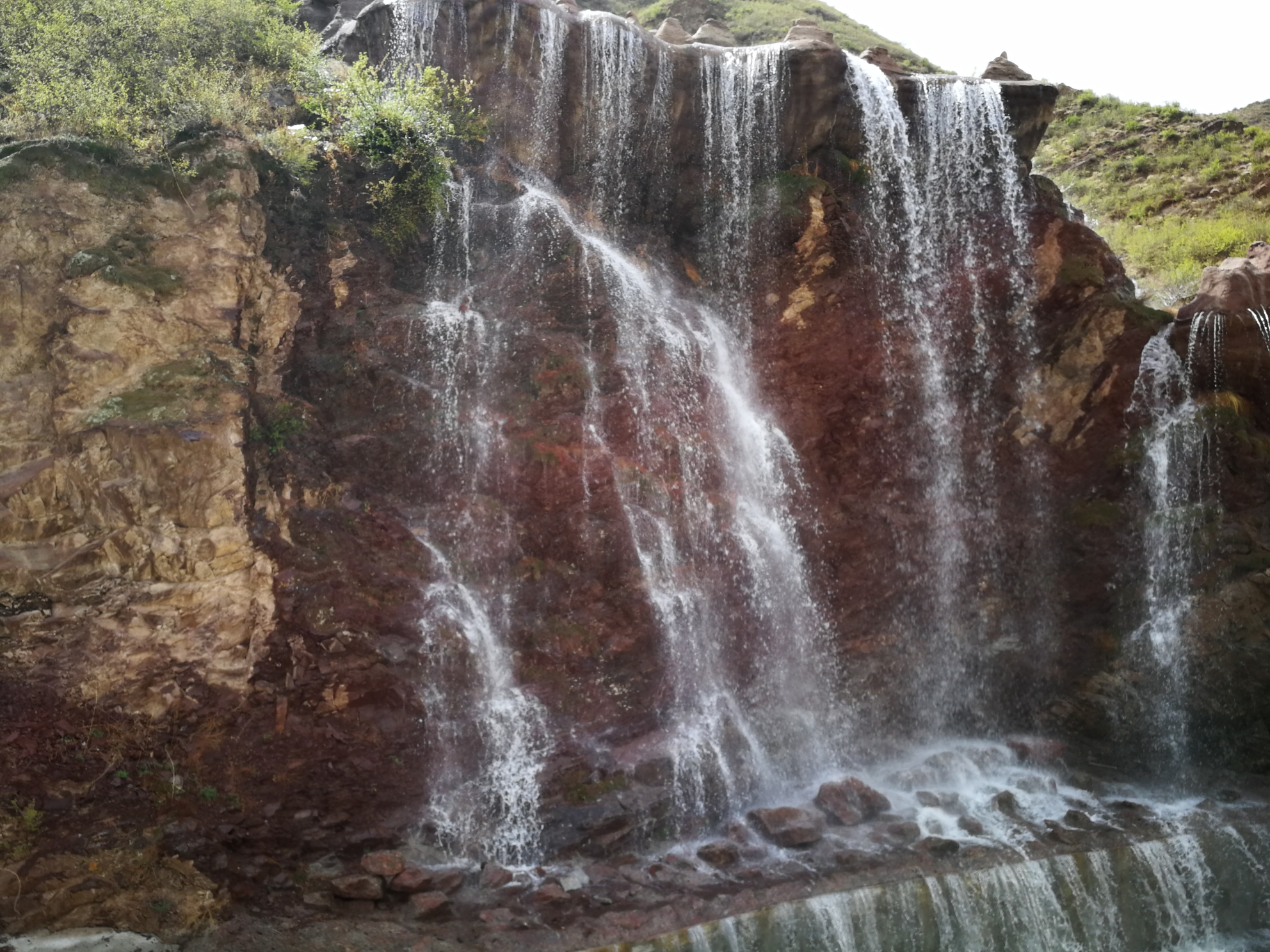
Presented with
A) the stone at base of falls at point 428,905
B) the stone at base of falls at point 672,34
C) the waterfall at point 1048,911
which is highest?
the stone at base of falls at point 672,34

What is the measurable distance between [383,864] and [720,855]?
13.8ft

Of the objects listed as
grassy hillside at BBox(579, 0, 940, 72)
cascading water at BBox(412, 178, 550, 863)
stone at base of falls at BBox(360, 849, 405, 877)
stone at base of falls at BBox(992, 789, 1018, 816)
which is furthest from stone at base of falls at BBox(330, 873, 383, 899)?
grassy hillside at BBox(579, 0, 940, 72)

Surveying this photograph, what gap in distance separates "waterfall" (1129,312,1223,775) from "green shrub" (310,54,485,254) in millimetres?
12612

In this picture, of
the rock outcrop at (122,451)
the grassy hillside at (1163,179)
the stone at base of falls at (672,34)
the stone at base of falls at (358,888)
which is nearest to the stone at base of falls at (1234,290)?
the grassy hillside at (1163,179)

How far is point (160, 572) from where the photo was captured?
1112cm

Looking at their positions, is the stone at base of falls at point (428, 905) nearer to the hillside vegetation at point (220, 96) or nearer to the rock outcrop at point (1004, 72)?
the hillside vegetation at point (220, 96)

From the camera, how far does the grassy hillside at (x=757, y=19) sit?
3372cm

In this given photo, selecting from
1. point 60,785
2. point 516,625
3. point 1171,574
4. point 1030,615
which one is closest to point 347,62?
point 516,625

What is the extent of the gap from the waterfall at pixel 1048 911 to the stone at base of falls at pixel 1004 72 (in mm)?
15549

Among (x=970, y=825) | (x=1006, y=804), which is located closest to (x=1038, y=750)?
(x=1006, y=804)

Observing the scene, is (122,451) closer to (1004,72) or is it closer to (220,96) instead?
(220,96)

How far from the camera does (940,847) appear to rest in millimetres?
11703

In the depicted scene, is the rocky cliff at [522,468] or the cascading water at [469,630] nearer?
the rocky cliff at [522,468]

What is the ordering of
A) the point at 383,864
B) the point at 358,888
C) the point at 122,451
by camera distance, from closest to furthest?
the point at 358,888 < the point at 383,864 < the point at 122,451
